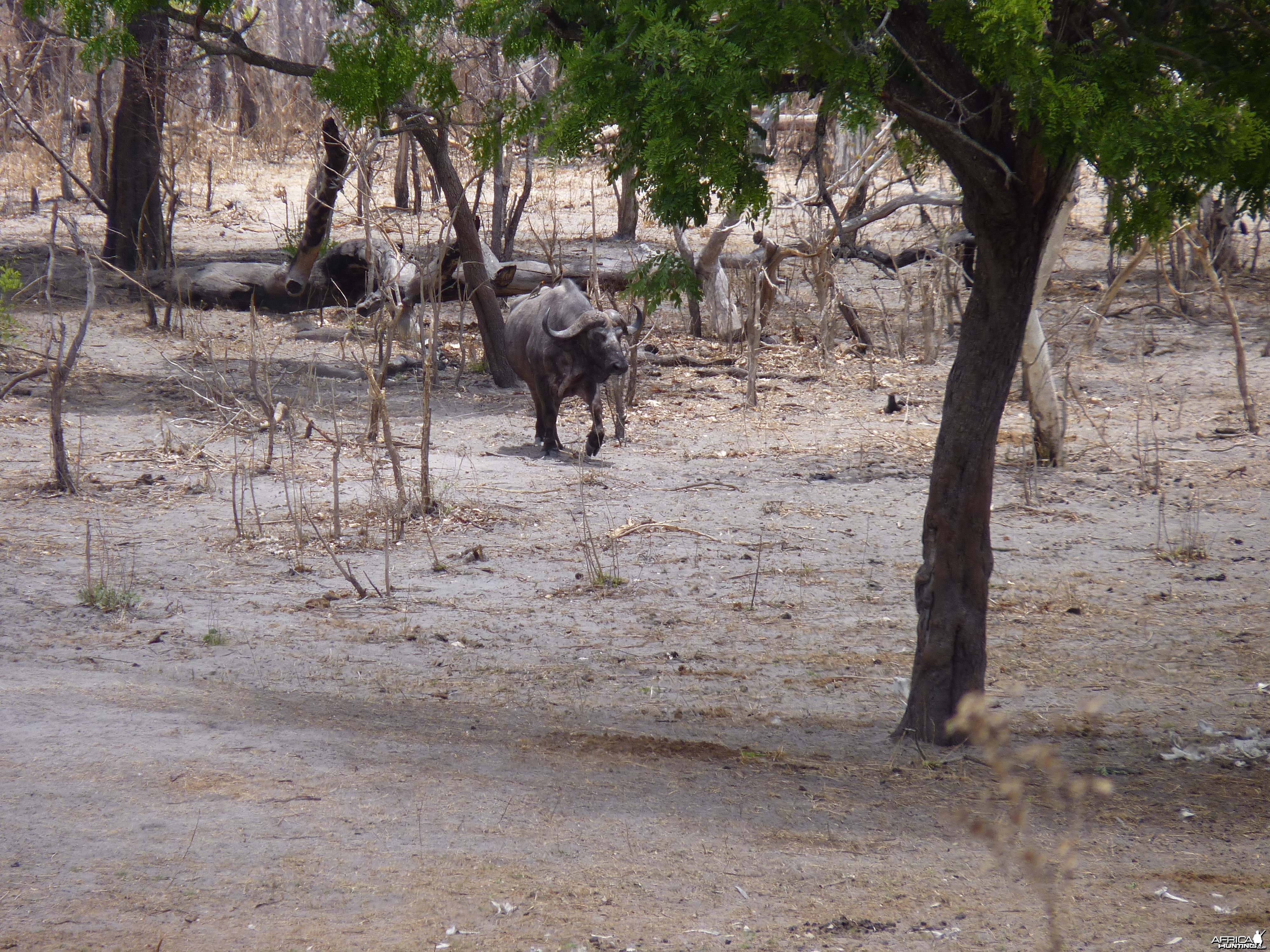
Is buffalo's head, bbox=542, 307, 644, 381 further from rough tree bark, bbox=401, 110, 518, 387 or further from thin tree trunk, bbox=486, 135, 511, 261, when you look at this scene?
thin tree trunk, bbox=486, 135, 511, 261

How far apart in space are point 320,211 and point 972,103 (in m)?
13.1

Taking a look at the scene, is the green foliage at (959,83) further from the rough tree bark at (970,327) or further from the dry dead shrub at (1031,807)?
the dry dead shrub at (1031,807)

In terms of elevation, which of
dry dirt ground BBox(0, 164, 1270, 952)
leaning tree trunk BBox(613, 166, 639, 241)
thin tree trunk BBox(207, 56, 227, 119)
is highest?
thin tree trunk BBox(207, 56, 227, 119)

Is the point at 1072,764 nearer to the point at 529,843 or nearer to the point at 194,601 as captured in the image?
the point at 529,843

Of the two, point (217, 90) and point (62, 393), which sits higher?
point (217, 90)

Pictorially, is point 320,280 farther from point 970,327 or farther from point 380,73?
point 970,327

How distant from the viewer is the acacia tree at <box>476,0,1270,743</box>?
363cm

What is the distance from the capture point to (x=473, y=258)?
14.9 m

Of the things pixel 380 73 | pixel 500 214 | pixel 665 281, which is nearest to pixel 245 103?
pixel 500 214

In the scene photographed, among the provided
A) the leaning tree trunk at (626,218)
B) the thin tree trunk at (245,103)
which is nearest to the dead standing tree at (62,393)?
the leaning tree trunk at (626,218)

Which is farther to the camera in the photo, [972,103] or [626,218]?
[626,218]

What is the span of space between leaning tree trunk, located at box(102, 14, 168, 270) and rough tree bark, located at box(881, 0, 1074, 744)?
15416mm

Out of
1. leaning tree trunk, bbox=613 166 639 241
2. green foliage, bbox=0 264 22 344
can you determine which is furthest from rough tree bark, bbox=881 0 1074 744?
leaning tree trunk, bbox=613 166 639 241

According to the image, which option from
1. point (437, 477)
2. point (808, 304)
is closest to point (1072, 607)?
point (437, 477)
